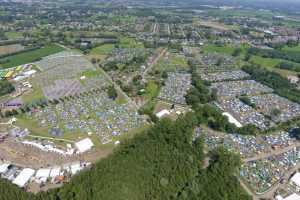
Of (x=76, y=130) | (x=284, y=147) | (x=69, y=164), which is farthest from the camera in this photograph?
(x=76, y=130)

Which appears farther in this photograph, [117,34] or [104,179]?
[117,34]

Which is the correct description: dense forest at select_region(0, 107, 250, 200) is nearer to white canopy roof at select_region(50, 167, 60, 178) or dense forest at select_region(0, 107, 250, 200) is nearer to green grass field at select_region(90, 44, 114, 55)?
white canopy roof at select_region(50, 167, 60, 178)

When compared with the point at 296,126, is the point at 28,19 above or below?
above

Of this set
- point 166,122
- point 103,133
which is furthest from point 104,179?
point 166,122

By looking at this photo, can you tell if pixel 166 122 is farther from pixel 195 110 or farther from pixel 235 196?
pixel 235 196

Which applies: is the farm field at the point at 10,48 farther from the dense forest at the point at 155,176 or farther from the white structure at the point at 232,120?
the white structure at the point at 232,120

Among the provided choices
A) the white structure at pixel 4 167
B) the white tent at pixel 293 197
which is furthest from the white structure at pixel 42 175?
the white tent at pixel 293 197
